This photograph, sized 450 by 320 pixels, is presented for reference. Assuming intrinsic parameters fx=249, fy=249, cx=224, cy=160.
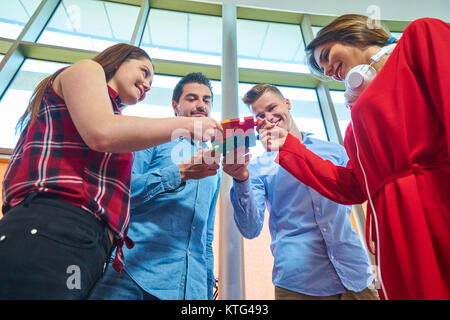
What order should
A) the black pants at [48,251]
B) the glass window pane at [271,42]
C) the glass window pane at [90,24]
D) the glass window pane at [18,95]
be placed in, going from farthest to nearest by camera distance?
the glass window pane at [271,42]
the glass window pane at [90,24]
the glass window pane at [18,95]
the black pants at [48,251]

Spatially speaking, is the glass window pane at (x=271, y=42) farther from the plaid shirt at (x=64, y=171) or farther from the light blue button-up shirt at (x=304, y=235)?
the plaid shirt at (x=64, y=171)

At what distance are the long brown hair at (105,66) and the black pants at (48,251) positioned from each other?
27 centimetres

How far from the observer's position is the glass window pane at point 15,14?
240 cm

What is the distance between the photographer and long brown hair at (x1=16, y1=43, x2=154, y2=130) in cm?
65

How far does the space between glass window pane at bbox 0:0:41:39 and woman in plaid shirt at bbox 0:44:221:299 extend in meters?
2.53

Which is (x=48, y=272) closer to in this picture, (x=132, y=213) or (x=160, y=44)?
(x=132, y=213)

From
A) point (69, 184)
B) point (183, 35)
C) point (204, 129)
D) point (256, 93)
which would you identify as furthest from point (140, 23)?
point (69, 184)

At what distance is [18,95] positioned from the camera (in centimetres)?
215

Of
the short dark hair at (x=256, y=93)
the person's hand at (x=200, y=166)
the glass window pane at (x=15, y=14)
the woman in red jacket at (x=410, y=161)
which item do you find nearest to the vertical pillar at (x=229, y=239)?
the short dark hair at (x=256, y=93)

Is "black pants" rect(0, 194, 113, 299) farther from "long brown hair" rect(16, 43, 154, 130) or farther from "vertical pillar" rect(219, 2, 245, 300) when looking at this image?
"vertical pillar" rect(219, 2, 245, 300)

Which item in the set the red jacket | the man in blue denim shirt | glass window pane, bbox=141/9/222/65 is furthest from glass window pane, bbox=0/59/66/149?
the red jacket

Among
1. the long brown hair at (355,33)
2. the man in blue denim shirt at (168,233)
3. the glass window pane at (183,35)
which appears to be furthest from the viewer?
the glass window pane at (183,35)
